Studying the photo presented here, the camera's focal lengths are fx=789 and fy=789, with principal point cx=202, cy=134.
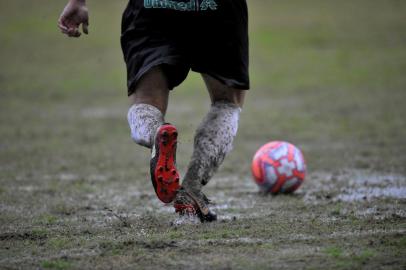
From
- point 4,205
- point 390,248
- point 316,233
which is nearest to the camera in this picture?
point 390,248

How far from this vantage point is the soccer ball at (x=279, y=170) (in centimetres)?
681

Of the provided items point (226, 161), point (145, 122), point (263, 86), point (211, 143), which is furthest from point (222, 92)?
point (263, 86)

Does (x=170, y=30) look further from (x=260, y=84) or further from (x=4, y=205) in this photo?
(x=260, y=84)

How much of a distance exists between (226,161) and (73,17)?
15.8ft

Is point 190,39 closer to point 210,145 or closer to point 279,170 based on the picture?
point 210,145

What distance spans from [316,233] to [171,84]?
4.28 feet

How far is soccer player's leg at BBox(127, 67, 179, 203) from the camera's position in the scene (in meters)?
4.43

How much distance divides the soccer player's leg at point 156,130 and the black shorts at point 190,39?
0.24ft

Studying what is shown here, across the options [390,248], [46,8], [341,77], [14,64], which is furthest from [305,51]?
[390,248]

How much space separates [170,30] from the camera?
4.84 meters

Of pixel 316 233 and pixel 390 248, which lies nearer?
pixel 390 248

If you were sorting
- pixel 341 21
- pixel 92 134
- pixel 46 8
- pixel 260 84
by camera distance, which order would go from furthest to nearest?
pixel 46 8
pixel 341 21
pixel 260 84
pixel 92 134

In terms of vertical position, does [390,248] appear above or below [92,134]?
above

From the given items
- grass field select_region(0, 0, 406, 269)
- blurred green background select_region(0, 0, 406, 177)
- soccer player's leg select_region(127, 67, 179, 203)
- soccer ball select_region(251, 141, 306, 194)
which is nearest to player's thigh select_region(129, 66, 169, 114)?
soccer player's leg select_region(127, 67, 179, 203)
